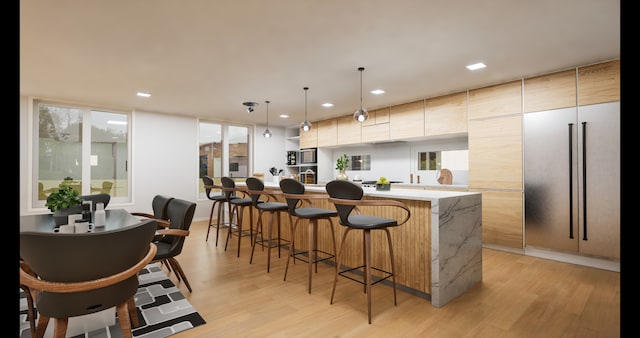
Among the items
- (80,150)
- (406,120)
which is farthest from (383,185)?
(80,150)

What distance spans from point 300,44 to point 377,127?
331cm

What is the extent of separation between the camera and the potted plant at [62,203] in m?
2.58

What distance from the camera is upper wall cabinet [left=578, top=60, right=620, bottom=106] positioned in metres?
3.53

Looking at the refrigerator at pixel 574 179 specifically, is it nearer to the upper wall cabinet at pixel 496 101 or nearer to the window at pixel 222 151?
the upper wall cabinet at pixel 496 101

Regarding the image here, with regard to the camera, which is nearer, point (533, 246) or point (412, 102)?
point (533, 246)

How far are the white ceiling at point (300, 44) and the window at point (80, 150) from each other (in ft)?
2.52

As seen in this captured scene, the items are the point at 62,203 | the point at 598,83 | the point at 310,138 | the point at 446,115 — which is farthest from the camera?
the point at 310,138

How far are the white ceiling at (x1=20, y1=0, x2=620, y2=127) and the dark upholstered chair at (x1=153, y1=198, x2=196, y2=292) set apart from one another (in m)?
1.63

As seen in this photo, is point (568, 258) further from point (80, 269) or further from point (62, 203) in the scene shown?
point (62, 203)

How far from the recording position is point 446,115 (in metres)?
5.02

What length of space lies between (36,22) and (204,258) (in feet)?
9.66

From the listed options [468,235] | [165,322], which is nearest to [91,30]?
[165,322]
